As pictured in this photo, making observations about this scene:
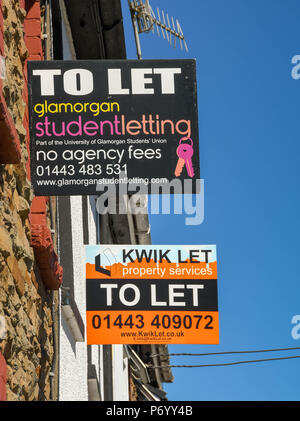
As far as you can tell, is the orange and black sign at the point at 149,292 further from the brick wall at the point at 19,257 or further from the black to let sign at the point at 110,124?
the black to let sign at the point at 110,124

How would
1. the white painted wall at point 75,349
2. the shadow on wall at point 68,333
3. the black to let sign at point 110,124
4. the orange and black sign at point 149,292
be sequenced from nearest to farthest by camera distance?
1. the black to let sign at point 110,124
2. the white painted wall at point 75,349
3. the shadow on wall at point 68,333
4. the orange and black sign at point 149,292

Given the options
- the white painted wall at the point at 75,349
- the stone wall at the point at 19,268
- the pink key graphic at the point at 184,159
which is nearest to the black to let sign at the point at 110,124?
the pink key graphic at the point at 184,159

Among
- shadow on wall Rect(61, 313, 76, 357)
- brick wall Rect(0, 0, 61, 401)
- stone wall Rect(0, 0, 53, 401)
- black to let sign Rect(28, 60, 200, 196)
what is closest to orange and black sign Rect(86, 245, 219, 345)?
shadow on wall Rect(61, 313, 76, 357)

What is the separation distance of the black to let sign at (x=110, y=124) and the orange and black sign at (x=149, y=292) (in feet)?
8.64

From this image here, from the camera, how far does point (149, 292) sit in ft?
30.6

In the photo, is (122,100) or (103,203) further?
(103,203)

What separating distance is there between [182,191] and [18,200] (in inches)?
43.4

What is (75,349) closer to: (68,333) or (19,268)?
(68,333)

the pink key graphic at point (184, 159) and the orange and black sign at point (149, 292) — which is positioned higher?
the pink key graphic at point (184, 159)

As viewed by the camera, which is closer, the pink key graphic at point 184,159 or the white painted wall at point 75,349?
the pink key graphic at point 184,159

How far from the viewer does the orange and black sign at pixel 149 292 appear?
9219 mm

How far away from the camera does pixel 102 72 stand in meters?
6.92
